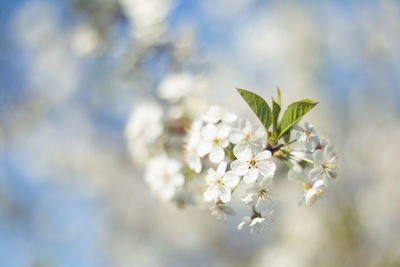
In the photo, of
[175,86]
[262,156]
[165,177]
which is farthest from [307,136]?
[175,86]

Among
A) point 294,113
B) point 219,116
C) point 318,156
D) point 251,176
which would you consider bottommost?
point 251,176

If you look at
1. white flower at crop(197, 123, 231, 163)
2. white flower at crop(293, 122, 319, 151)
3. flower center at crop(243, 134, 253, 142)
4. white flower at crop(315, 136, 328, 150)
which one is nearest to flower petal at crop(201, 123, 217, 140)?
white flower at crop(197, 123, 231, 163)

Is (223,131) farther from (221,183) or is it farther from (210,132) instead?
(221,183)

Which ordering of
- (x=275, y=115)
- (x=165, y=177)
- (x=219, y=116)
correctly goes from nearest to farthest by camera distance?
(x=275, y=115)
(x=219, y=116)
(x=165, y=177)

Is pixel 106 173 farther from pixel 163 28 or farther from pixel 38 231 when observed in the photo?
pixel 163 28

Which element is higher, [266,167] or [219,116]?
[219,116]

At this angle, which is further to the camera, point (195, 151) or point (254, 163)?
point (195, 151)
